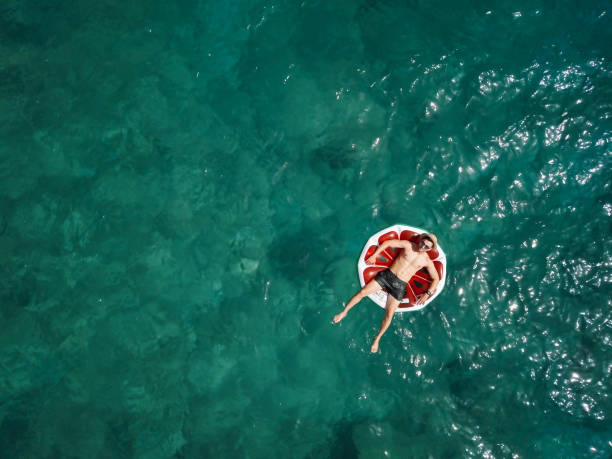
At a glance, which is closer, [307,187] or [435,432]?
[435,432]

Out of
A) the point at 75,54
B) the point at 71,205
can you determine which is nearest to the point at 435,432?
the point at 71,205

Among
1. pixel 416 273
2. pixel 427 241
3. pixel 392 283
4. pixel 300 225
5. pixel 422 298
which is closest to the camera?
pixel 427 241

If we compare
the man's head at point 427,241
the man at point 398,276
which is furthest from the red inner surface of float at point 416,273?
the man's head at point 427,241

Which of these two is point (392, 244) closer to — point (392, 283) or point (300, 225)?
point (392, 283)

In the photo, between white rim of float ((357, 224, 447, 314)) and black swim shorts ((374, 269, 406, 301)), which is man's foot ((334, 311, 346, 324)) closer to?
white rim of float ((357, 224, 447, 314))

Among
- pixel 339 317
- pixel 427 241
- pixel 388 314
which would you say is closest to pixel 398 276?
pixel 388 314

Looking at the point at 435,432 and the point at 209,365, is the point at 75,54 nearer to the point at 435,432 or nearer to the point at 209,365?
the point at 209,365
